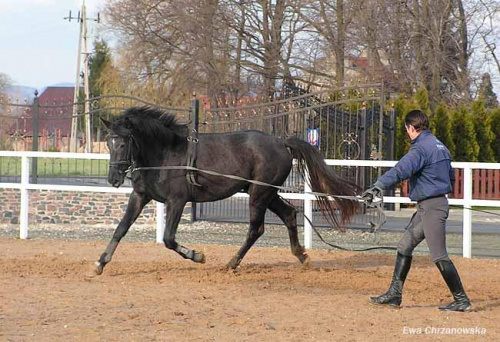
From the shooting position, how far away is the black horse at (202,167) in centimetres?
997

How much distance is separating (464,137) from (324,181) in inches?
628

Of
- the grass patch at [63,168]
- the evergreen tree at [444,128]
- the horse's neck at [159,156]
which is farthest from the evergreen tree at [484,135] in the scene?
the horse's neck at [159,156]

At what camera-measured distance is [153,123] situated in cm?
1026

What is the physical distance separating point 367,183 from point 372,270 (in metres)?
9.34

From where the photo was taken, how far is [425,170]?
7.84 meters

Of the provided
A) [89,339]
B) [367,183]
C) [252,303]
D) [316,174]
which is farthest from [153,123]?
[367,183]

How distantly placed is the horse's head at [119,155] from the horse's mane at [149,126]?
40mm

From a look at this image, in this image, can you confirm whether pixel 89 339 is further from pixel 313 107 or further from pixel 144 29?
pixel 144 29

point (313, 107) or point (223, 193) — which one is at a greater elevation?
point (313, 107)

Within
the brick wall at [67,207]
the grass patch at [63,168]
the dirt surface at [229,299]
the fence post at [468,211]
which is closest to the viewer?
the dirt surface at [229,299]

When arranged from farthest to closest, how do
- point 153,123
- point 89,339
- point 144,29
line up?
1. point 144,29
2. point 153,123
3. point 89,339

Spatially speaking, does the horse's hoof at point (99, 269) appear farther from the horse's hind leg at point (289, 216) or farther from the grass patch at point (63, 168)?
the grass patch at point (63, 168)

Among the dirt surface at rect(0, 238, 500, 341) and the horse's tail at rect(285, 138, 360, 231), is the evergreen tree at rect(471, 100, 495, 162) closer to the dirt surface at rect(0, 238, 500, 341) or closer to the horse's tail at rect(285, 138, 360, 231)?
the dirt surface at rect(0, 238, 500, 341)

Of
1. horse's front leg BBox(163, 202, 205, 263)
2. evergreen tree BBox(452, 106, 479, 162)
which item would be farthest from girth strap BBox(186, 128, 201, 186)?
evergreen tree BBox(452, 106, 479, 162)
